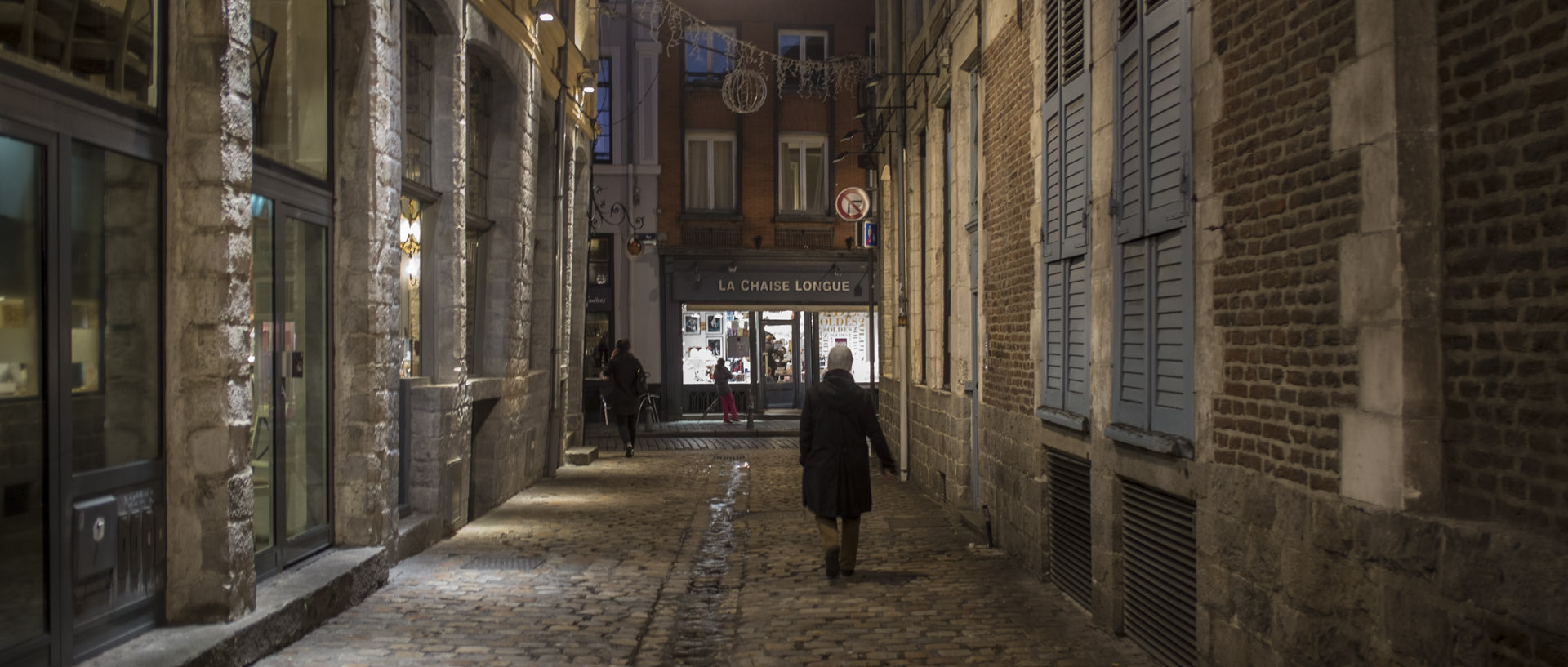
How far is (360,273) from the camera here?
788cm

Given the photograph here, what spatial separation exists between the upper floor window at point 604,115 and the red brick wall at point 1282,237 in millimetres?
22066

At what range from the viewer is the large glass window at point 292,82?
23.3 ft

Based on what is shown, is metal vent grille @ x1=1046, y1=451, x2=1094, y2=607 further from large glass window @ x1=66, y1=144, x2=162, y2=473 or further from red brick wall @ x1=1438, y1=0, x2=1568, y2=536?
large glass window @ x1=66, y1=144, x2=162, y2=473

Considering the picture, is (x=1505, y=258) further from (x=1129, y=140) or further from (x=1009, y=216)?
(x=1009, y=216)

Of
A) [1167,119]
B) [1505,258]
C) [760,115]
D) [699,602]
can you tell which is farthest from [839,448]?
[760,115]

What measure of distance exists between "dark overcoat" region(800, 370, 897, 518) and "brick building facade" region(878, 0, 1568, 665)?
1154 mm

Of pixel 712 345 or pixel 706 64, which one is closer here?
pixel 706 64

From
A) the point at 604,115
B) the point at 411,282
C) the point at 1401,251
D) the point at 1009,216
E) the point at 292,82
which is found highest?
the point at 604,115

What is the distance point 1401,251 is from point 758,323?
24.5 metres

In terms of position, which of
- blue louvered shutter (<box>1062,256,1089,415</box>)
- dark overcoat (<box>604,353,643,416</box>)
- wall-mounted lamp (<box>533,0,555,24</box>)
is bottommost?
dark overcoat (<box>604,353,643,416</box>)

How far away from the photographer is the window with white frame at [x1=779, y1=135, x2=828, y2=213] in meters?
27.5

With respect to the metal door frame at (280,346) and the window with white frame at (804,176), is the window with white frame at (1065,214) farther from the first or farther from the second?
the window with white frame at (804,176)

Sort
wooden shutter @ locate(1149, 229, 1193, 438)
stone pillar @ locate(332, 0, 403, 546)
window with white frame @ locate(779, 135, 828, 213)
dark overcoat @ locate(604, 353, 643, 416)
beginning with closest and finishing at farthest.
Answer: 1. wooden shutter @ locate(1149, 229, 1193, 438)
2. stone pillar @ locate(332, 0, 403, 546)
3. dark overcoat @ locate(604, 353, 643, 416)
4. window with white frame @ locate(779, 135, 828, 213)

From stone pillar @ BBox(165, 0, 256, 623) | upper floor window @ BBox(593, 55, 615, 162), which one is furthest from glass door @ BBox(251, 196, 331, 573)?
upper floor window @ BBox(593, 55, 615, 162)
